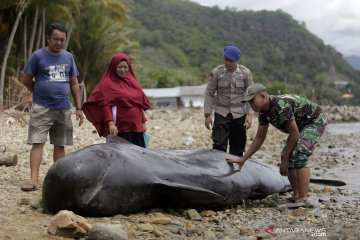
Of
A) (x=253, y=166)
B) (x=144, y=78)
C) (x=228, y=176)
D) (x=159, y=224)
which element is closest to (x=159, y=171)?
(x=159, y=224)

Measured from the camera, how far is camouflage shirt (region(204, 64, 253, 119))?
7.35m

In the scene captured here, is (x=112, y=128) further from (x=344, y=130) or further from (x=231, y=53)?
(x=344, y=130)

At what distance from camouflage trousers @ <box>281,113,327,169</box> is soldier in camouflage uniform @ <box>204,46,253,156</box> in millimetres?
1288

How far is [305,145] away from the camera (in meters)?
6.07

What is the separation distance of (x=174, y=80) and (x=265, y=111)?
6760 cm

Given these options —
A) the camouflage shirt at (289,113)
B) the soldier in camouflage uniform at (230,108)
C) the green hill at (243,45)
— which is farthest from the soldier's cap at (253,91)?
the green hill at (243,45)

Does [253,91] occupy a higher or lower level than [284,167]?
higher

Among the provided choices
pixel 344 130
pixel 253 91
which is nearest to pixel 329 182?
pixel 253 91

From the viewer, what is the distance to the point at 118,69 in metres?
6.51

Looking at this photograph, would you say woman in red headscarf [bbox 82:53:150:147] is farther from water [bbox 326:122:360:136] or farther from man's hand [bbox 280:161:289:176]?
water [bbox 326:122:360:136]

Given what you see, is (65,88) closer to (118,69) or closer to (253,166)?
(118,69)

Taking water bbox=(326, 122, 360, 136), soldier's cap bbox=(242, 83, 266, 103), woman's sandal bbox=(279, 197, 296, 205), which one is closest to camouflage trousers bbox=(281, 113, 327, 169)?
woman's sandal bbox=(279, 197, 296, 205)

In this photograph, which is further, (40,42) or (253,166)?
(40,42)

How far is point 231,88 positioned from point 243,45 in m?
117
